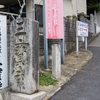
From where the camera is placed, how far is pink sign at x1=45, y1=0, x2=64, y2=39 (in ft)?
25.5

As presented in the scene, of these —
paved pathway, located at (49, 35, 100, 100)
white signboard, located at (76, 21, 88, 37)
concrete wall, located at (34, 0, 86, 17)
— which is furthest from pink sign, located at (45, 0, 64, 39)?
concrete wall, located at (34, 0, 86, 17)

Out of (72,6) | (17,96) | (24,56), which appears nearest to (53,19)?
(24,56)

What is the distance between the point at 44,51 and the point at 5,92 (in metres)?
2.76

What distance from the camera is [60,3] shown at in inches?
333

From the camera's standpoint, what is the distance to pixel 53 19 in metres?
7.97

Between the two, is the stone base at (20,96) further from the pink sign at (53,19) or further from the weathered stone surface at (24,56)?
the pink sign at (53,19)

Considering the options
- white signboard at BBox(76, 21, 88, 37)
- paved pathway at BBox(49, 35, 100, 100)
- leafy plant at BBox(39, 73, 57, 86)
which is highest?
white signboard at BBox(76, 21, 88, 37)

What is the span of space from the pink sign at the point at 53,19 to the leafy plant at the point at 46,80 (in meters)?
1.65

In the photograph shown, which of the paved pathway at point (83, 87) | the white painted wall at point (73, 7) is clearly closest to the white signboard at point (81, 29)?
the paved pathway at point (83, 87)

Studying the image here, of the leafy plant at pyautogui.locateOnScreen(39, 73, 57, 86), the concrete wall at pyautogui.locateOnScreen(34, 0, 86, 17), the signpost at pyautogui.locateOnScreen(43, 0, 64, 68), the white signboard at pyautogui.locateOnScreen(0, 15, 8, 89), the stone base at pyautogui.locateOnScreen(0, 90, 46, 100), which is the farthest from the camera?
the concrete wall at pyautogui.locateOnScreen(34, 0, 86, 17)

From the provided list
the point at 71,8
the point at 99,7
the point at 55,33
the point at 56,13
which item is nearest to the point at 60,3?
the point at 56,13

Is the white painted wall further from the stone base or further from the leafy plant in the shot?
the stone base

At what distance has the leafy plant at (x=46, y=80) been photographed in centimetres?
635

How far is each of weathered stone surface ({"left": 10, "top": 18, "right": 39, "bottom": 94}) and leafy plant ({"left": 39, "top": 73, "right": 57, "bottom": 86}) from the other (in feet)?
3.53
